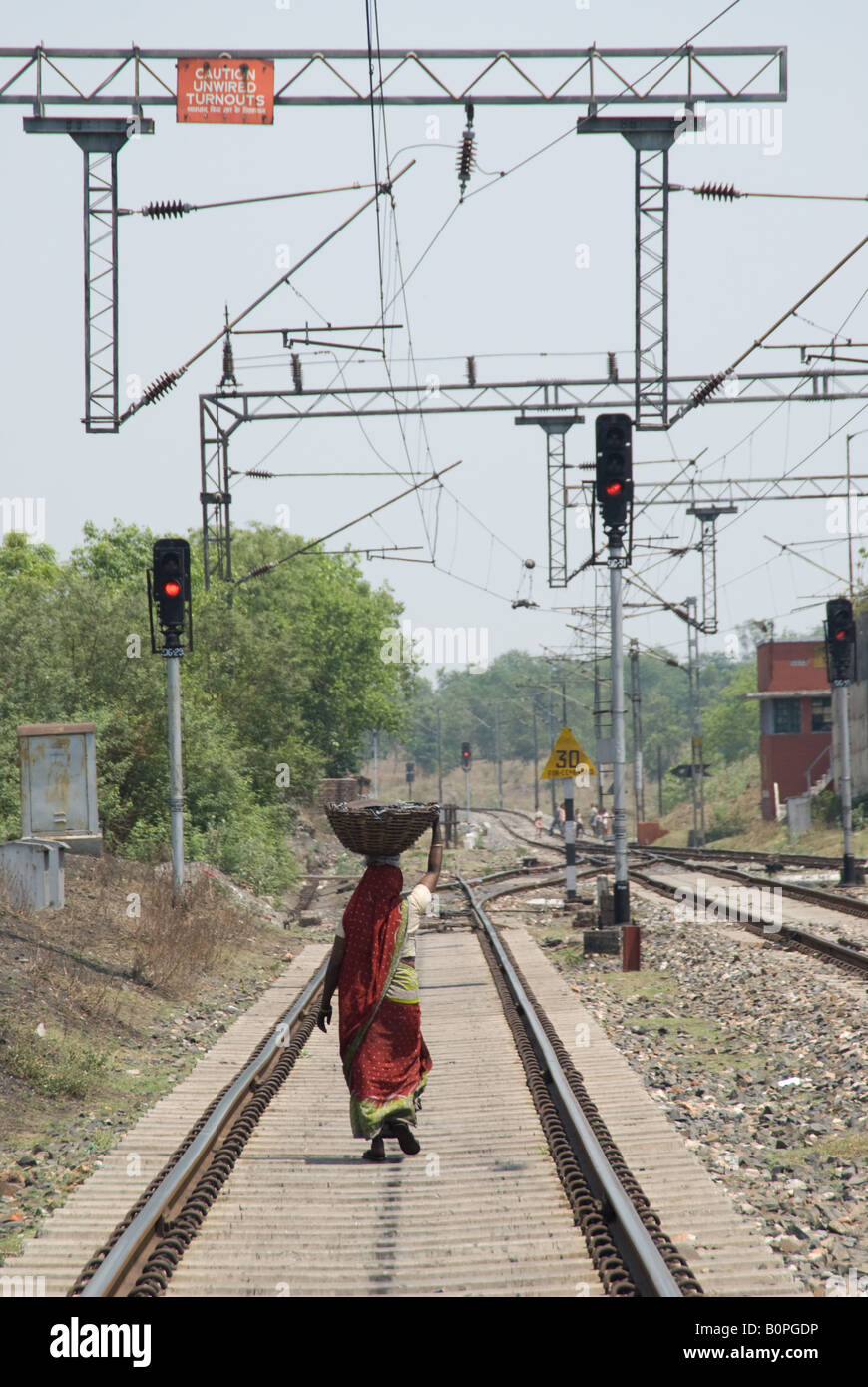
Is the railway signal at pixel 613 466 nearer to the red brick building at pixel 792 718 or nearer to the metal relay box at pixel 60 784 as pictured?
the metal relay box at pixel 60 784

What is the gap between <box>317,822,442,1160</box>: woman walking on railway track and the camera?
7699 mm

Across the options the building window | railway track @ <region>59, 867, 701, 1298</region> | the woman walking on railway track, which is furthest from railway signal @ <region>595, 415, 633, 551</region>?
the building window

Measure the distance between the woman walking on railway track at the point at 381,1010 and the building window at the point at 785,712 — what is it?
5678 centimetres

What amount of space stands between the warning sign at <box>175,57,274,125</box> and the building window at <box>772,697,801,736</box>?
50747 mm

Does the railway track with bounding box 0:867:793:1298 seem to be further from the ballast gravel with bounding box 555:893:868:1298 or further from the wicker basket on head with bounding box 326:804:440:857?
the wicker basket on head with bounding box 326:804:440:857

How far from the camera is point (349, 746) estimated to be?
63.6 metres

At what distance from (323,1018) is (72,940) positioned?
7.96m

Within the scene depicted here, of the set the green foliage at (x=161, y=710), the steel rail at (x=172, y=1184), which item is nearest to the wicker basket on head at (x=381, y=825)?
the steel rail at (x=172, y=1184)

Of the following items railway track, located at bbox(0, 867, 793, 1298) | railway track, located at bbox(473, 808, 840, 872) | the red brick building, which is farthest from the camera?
the red brick building

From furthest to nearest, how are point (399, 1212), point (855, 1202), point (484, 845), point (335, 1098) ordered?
point (484, 845)
point (335, 1098)
point (855, 1202)
point (399, 1212)

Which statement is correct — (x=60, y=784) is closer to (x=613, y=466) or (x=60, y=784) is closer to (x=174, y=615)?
(x=174, y=615)

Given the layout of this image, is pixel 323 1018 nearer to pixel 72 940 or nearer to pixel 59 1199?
pixel 59 1199

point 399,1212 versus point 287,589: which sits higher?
point 287,589

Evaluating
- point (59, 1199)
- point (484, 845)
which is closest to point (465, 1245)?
point (59, 1199)
